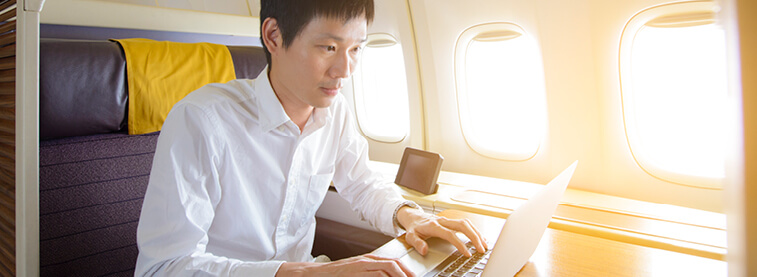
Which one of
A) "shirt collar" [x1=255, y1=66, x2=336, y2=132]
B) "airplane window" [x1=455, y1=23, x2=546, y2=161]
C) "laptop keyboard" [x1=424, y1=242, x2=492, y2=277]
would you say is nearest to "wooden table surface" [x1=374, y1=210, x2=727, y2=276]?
"laptop keyboard" [x1=424, y1=242, x2=492, y2=277]

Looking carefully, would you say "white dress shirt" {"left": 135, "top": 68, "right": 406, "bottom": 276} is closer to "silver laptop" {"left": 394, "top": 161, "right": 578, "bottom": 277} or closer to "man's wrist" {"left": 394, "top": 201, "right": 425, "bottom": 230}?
"man's wrist" {"left": 394, "top": 201, "right": 425, "bottom": 230}

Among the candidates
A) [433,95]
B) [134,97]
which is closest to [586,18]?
[433,95]

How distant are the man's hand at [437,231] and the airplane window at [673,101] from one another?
154 centimetres

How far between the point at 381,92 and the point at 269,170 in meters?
2.62

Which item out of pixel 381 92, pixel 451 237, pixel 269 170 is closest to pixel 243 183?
pixel 269 170

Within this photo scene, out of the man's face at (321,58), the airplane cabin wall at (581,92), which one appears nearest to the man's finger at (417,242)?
the man's face at (321,58)

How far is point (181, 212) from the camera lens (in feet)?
4.01

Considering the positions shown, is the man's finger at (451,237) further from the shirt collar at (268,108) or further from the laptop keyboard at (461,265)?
the shirt collar at (268,108)

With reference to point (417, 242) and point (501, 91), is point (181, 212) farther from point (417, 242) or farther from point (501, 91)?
point (501, 91)

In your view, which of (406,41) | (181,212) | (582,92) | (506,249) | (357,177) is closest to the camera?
(506,249)

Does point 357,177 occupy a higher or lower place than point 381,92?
lower

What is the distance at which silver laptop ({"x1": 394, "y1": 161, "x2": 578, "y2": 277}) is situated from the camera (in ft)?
3.19

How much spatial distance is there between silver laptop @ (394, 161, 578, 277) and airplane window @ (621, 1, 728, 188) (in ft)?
4.75

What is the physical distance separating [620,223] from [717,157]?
0.88 metres
